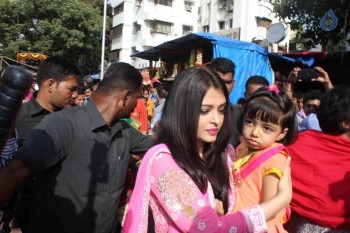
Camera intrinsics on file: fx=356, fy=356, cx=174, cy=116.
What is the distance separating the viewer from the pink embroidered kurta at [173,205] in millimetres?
1443

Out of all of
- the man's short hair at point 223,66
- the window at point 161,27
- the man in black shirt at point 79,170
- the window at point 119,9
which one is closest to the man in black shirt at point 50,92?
the man in black shirt at point 79,170

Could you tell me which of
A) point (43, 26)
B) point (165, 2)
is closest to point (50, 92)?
point (43, 26)

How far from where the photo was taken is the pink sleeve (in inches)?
56.7

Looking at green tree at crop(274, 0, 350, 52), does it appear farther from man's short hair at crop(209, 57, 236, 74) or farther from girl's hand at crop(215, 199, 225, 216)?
girl's hand at crop(215, 199, 225, 216)

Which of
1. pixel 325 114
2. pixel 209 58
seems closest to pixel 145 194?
pixel 325 114

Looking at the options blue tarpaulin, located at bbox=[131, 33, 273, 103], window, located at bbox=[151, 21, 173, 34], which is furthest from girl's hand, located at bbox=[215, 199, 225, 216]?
window, located at bbox=[151, 21, 173, 34]

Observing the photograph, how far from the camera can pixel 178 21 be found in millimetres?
34188

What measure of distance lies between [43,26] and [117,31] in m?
15.6

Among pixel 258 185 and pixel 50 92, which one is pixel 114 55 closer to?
pixel 50 92

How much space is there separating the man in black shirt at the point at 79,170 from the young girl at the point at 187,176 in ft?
1.96

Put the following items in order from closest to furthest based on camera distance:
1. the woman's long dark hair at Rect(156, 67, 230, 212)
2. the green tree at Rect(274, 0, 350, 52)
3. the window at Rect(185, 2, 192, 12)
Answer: the woman's long dark hair at Rect(156, 67, 230, 212)
the green tree at Rect(274, 0, 350, 52)
the window at Rect(185, 2, 192, 12)

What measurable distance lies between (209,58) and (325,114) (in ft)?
23.5

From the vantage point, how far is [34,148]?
182cm

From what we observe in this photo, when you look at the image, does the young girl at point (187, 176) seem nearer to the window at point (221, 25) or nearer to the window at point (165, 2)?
the window at point (221, 25)
